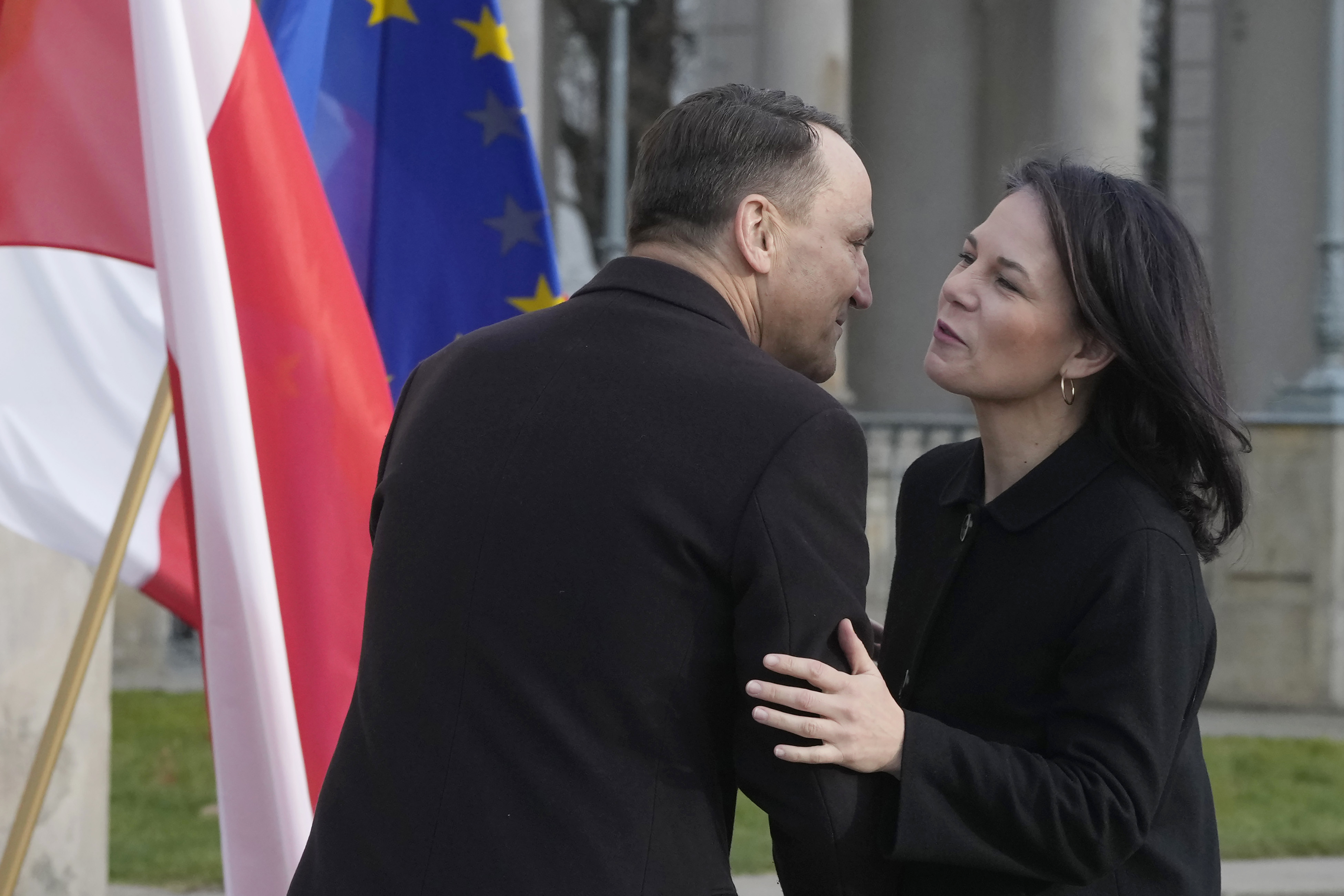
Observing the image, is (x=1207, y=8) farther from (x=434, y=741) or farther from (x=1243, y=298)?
(x=434, y=741)

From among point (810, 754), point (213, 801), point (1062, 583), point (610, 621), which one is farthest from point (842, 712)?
point (213, 801)

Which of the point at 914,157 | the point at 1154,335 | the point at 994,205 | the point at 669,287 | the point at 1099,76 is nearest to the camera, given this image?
the point at 669,287

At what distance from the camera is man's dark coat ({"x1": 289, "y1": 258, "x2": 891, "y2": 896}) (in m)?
2.18

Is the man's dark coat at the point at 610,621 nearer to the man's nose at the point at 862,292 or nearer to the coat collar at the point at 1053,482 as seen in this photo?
the man's nose at the point at 862,292

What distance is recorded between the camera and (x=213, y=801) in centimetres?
845

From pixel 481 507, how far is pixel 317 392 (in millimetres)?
1296

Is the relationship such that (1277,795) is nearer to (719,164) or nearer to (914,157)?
(719,164)

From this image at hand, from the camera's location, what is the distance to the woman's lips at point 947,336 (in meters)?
2.82

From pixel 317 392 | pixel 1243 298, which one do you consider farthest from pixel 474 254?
pixel 1243 298

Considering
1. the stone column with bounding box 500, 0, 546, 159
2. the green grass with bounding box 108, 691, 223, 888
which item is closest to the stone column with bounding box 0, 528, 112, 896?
the green grass with bounding box 108, 691, 223, 888

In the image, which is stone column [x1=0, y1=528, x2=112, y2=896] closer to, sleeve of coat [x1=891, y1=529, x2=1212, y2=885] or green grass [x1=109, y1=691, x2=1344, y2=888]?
green grass [x1=109, y1=691, x2=1344, y2=888]

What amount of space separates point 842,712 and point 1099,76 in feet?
44.6

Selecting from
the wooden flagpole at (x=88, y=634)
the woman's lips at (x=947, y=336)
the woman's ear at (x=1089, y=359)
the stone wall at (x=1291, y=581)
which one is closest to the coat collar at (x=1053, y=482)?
the woman's ear at (x=1089, y=359)

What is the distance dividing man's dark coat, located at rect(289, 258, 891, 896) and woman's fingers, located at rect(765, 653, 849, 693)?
0.06 feet
